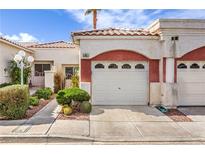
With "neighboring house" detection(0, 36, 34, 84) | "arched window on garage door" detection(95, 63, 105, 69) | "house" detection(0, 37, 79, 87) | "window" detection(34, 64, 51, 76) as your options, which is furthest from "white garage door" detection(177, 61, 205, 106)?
"window" detection(34, 64, 51, 76)

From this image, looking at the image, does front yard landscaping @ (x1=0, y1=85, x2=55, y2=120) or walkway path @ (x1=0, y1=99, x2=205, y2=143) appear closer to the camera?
walkway path @ (x1=0, y1=99, x2=205, y2=143)

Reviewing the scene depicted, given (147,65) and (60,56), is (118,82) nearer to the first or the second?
(147,65)

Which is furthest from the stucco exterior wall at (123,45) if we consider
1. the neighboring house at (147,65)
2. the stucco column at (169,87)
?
the stucco column at (169,87)

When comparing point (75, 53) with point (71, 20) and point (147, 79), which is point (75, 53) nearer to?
point (71, 20)

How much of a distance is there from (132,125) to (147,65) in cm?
498

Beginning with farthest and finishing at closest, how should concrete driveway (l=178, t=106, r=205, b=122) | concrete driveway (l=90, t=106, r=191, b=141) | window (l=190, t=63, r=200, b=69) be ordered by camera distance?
window (l=190, t=63, r=200, b=69) < concrete driveway (l=178, t=106, r=205, b=122) < concrete driveway (l=90, t=106, r=191, b=141)

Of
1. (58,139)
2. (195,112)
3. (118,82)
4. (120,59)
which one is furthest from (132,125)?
(120,59)

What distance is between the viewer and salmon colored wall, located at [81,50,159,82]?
1414cm

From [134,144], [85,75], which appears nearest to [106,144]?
[134,144]

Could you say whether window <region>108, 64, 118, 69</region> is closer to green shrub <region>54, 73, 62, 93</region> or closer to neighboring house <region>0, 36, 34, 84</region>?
neighboring house <region>0, 36, 34, 84</region>

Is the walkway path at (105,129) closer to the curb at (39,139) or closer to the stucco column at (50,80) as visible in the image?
the curb at (39,139)

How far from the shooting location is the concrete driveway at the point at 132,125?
28.3ft

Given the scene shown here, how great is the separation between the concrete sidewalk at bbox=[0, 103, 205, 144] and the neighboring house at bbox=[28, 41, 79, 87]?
10971mm

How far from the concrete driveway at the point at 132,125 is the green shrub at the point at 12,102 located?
271 centimetres
